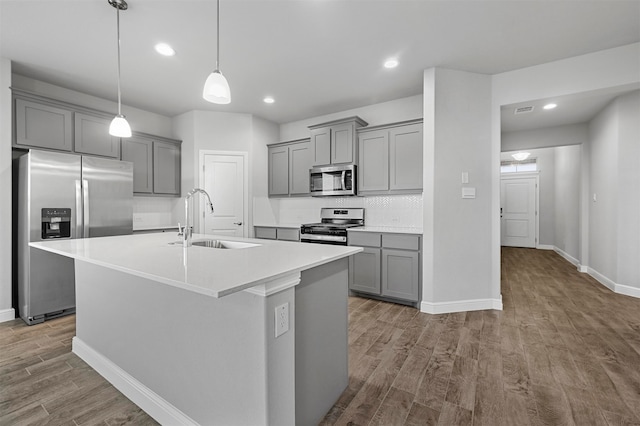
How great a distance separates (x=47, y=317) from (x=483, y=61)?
5221 mm

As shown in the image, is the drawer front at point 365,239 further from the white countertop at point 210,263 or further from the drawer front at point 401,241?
the white countertop at point 210,263

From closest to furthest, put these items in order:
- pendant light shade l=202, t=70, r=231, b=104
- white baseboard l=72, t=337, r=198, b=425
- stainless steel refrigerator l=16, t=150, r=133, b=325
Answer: white baseboard l=72, t=337, r=198, b=425 < pendant light shade l=202, t=70, r=231, b=104 < stainless steel refrigerator l=16, t=150, r=133, b=325

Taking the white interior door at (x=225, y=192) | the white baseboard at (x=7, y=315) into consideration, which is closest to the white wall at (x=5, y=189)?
the white baseboard at (x=7, y=315)

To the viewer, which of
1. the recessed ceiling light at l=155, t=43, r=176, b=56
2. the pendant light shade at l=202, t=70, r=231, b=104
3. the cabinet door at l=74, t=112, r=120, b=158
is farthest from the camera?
the cabinet door at l=74, t=112, r=120, b=158

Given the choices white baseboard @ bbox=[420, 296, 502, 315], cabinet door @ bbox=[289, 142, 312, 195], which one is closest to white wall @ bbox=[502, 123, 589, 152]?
white baseboard @ bbox=[420, 296, 502, 315]

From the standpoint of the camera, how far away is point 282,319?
1233 mm

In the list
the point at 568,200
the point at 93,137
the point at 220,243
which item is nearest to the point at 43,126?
the point at 93,137

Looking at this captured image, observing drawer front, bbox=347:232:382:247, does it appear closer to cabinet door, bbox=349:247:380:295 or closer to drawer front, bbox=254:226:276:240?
cabinet door, bbox=349:247:380:295

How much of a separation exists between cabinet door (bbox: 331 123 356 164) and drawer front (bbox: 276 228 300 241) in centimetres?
116

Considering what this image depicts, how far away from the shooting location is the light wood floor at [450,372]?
1636 millimetres

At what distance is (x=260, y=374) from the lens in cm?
121

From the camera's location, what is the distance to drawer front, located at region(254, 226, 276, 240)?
15.1 ft

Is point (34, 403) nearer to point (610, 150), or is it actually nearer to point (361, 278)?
point (361, 278)

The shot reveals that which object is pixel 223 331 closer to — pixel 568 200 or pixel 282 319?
pixel 282 319
